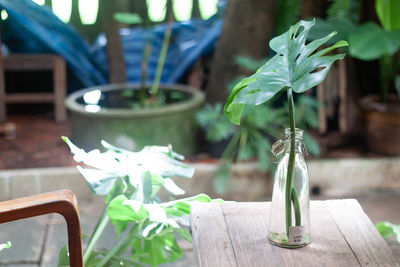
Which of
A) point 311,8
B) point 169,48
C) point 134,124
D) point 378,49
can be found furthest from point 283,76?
point 169,48

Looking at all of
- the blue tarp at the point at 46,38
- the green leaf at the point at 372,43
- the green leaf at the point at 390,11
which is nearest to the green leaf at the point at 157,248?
the green leaf at the point at 372,43

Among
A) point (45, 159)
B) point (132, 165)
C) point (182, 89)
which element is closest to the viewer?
point (132, 165)

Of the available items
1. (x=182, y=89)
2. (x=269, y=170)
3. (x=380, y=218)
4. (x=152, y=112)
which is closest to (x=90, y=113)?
(x=152, y=112)

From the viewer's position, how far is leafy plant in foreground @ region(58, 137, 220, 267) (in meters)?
1.56

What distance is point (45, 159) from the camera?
387cm

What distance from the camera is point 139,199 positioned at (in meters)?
1.61

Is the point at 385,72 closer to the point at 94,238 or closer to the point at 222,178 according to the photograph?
the point at 222,178

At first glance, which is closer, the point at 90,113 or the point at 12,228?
the point at 12,228

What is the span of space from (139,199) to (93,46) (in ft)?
12.2

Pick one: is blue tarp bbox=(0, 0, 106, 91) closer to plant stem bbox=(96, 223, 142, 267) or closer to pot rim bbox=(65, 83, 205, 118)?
pot rim bbox=(65, 83, 205, 118)

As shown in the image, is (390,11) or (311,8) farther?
(311,8)

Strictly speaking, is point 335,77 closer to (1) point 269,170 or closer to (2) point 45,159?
(1) point 269,170

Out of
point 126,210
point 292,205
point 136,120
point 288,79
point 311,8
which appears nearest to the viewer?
point 288,79

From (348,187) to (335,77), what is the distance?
896 mm
